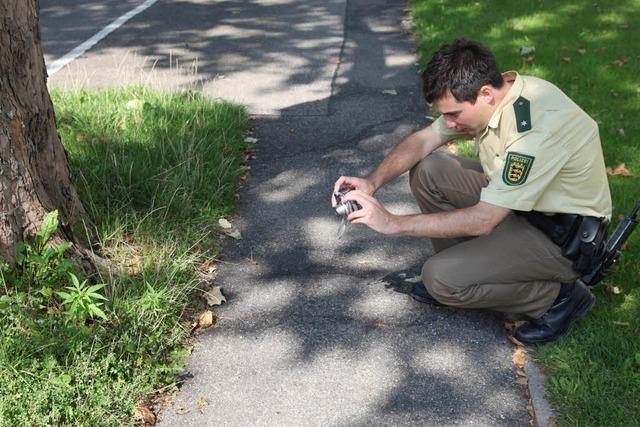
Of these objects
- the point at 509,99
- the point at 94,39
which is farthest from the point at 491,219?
the point at 94,39

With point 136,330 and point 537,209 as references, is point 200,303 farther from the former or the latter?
point 537,209

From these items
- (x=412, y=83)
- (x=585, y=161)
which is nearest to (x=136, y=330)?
(x=585, y=161)

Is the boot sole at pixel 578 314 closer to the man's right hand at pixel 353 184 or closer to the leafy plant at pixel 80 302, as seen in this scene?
the man's right hand at pixel 353 184

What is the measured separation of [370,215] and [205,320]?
3.33 feet

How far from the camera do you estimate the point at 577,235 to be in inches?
128

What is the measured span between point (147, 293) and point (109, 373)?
46cm

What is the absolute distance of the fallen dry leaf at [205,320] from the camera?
353 cm

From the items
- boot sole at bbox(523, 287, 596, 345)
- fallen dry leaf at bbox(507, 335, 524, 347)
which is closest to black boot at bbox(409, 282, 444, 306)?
fallen dry leaf at bbox(507, 335, 524, 347)

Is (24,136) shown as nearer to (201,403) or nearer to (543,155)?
(201,403)

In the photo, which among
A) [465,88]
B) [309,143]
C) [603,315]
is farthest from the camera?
[309,143]

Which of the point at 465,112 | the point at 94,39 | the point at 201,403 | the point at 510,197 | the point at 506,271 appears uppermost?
the point at 465,112

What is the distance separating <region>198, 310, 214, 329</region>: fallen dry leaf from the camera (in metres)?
3.53

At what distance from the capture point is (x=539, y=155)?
3.05 m

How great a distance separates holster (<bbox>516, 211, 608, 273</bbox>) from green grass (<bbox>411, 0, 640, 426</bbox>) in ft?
1.19
